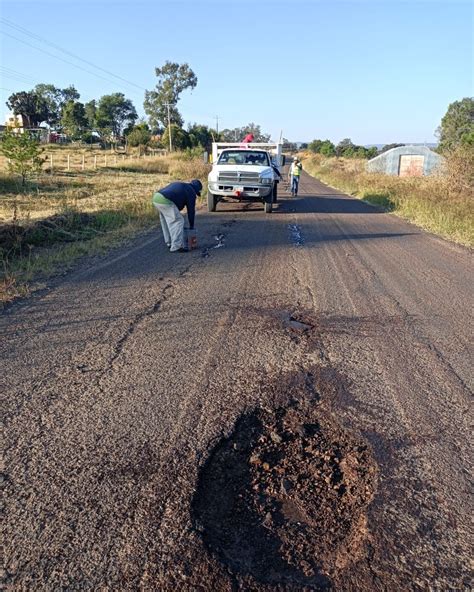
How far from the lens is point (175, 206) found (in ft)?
28.3

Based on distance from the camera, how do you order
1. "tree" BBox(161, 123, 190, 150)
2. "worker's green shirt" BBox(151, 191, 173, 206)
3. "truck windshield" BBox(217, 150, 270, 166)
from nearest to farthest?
"worker's green shirt" BBox(151, 191, 173, 206) < "truck windshield" BBox(217, 150, 270, 166) < "tree" BBox(161, 123, 190, 150)

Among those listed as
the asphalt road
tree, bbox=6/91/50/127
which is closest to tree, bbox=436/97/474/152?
the asphalt road

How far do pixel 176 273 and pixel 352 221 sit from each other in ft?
25.8

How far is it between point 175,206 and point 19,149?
15833 millimetres

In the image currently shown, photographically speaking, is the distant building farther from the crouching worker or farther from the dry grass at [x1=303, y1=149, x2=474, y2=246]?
the crouching worker

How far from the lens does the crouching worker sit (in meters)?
8.56

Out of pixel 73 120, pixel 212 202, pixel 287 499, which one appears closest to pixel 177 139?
pixel 73 120

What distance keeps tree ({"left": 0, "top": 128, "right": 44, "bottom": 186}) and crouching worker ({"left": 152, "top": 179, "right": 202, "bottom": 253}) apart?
50.3 ft

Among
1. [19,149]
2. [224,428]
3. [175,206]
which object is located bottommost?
[224,428]

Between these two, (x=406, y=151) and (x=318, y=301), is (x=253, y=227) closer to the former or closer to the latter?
(x=318, y=301)

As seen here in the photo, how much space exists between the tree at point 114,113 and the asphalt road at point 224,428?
84.2m

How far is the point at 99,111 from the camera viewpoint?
87.4 meters

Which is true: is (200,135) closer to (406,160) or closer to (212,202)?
(406,160)

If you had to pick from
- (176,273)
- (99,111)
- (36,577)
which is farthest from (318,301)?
(99,111)
